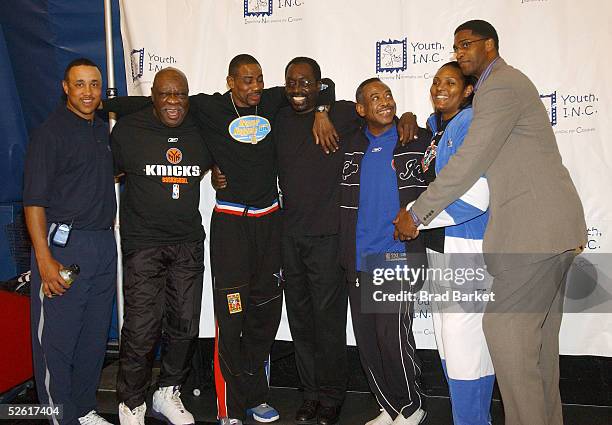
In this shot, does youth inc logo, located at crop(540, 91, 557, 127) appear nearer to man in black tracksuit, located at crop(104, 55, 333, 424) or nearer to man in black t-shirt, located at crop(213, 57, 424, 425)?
man in black t-shirt, located at crop(213, 57, 424, 425)

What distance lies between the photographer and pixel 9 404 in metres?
3.46

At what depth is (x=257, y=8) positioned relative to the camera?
3713 mm

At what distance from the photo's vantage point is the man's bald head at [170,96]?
10.1 ft

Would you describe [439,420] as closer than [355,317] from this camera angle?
No

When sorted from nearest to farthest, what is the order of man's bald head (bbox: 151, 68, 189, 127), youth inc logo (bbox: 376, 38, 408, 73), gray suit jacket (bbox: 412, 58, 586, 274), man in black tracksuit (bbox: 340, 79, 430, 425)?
gray suit jacket (bbox: 412, 58, 586, 274)
man in black tracksuit (bbox: 340, 79, 430, 425)
man's bald head (bbox: 151, 68, 189, 127)
youth inc logo (bbox: 376, 38, 408, 73)

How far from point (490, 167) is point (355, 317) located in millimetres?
1084

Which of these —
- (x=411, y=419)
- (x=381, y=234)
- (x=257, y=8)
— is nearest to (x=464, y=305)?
(x=381, y=234)

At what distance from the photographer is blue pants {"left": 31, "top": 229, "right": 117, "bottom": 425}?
9.76 ft

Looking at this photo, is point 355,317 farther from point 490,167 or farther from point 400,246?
point 490,167

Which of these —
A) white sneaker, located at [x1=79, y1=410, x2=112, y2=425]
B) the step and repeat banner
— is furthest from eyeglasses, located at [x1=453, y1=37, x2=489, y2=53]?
→ white sneaker, located at [x1=79, y1=410, x2=112, y2=425]

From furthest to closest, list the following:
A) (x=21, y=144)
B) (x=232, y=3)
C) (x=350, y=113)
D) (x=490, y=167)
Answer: (x=21, y=144), (x=232, y=3), (x=350, y=113), (x=490, y=167)

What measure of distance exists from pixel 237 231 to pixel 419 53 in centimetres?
152

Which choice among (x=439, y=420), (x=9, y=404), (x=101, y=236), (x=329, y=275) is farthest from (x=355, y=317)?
(x=9, y=404)

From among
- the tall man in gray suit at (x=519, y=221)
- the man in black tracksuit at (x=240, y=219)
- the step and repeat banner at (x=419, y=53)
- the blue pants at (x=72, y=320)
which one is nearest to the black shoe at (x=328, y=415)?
the man in black tracksuit at (x=240, y=219)
